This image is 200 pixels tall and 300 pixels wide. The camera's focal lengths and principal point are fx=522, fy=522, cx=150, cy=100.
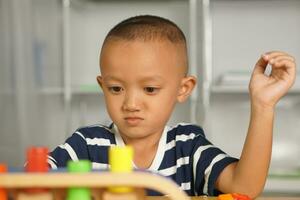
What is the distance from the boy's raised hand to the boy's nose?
192mm

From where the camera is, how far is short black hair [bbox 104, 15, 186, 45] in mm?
945

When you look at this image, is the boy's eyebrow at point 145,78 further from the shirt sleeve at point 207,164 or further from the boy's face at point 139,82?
the shirt sleeve at point 207,164

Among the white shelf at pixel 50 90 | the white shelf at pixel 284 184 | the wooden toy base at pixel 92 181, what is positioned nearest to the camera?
the wooden toy base at pixel 92 181

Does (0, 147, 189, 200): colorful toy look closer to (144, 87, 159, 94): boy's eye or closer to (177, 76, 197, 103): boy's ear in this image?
(144, 87, 159, 94): boy's eye

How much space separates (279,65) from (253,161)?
0.16 m

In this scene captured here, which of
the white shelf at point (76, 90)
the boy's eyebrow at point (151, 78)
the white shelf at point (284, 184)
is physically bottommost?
the white shelf at point (284, 184)

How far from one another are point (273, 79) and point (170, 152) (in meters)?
0.29

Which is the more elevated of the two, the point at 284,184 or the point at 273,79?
the point at 273,79

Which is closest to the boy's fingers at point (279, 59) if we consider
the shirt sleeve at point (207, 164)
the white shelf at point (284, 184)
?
the shirt sleeve at point (207, 164)

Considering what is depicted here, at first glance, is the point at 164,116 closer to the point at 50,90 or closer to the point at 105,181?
the point at 105,181

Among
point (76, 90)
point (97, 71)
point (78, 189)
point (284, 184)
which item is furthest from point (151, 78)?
point (97, 71)

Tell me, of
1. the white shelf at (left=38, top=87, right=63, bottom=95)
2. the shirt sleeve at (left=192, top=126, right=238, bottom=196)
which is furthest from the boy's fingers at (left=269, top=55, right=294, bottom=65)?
the white shelf at (left=38, top=87, right=63, bottom=95)

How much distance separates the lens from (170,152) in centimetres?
105

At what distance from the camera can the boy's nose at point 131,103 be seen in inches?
34.4
